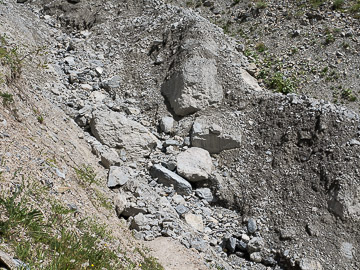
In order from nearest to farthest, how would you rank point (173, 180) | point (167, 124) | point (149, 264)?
point (149, 264) → point (173, 180) → point (167, 124)

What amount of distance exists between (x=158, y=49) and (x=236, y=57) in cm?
334

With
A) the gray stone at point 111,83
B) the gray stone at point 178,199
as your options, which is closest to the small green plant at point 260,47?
the gray stone at point 111,83

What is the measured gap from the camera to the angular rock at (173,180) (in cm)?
1081

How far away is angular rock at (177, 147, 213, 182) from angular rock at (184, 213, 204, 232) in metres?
1.38

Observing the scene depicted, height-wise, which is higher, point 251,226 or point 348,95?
point 348,95

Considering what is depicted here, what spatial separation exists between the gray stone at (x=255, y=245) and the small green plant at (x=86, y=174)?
4.57 metres

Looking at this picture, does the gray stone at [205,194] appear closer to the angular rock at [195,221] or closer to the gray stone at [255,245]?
the angular rock at [195,221]

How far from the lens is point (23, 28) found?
49.8 feet

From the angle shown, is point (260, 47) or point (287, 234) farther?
point (260, 47)

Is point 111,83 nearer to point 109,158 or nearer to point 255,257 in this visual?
point 109,158

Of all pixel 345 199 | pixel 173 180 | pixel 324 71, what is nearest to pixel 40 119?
pixel 173 180

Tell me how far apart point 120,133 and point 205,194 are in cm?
336

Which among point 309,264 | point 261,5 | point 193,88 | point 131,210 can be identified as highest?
point 261,5

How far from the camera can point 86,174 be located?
27.9 feet
